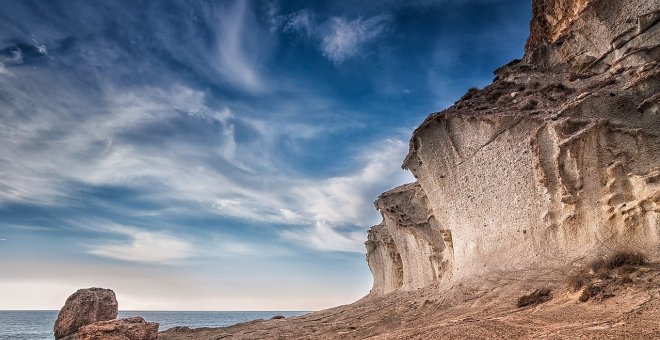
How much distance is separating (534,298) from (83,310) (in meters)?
24.7

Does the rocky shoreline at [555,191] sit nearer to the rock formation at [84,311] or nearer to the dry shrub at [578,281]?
the dry shrub at [578,281]

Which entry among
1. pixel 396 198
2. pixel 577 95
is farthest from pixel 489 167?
pixel 396 198

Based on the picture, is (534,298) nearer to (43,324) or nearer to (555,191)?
(555,191)

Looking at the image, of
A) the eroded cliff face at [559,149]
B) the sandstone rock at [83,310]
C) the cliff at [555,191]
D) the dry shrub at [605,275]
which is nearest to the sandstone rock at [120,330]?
the cliff at [555,191]

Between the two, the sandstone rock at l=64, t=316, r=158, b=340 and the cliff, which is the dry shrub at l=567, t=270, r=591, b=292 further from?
the sandstone rock at l=64, t=316, r=158, b=340

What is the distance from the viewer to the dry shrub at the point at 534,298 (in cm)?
913

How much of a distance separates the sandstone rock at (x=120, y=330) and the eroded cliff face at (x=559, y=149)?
14.3 m

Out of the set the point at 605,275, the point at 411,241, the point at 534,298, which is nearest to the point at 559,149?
the point at 605,275

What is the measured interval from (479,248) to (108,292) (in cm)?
2284

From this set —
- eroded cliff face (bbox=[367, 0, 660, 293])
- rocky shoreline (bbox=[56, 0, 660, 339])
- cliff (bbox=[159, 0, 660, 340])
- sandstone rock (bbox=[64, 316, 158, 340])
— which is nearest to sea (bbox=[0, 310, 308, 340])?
sandstone rock (bbox=[64, 316, 158, 340])

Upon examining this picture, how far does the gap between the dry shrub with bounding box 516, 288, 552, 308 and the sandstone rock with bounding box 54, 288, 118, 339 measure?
23844 mm

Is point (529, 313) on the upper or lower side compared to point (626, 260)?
lower

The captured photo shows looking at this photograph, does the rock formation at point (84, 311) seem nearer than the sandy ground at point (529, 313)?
Result: No

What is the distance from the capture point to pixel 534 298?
9211 mm
